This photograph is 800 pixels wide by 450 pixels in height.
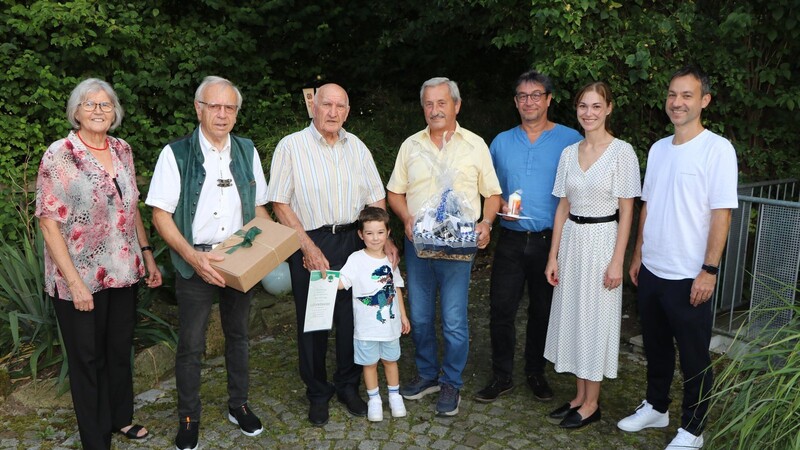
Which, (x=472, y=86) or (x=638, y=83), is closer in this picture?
(x=638, y=83)

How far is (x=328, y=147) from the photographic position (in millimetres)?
4109

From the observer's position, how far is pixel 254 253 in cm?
361

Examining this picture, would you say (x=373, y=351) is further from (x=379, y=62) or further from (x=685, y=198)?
(x=379, y=62)

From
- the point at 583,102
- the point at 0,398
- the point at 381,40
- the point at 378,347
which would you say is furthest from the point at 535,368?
the point at 381,40

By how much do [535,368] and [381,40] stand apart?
5.12m

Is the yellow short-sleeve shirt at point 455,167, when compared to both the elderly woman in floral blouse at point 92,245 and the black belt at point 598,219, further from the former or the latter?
the elderly woman in floral blouse at point 92,245

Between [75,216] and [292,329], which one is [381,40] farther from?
[75,216]

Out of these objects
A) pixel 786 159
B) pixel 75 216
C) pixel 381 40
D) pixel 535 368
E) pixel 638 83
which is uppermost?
pixel 381 40

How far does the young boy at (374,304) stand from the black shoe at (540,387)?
3.00 feet

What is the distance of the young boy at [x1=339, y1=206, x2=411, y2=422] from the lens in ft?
13.5

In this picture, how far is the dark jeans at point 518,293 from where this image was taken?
4312 millimetres

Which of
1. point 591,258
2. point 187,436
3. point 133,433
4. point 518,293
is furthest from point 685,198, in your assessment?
point 133,433

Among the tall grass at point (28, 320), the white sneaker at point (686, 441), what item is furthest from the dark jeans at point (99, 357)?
the white sneaker at point (686, 441)

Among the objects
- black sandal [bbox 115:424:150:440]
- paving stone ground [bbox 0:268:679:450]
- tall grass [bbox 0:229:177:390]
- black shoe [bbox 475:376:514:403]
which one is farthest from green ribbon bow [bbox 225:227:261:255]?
black shoe [bbox 475:376:514:403]
